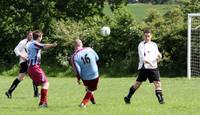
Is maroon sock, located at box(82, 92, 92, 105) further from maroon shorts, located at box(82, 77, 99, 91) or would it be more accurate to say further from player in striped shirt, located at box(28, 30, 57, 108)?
player in striped shirt, located at box(28, 30, 57, 108)

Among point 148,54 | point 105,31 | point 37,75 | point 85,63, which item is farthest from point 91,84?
point 105,31

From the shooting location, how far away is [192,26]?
32.0 metres

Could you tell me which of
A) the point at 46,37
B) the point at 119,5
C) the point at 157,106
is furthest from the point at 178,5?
the point at 157,106

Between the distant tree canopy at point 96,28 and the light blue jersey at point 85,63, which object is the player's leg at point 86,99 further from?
the distant tree canopy at point 96,28

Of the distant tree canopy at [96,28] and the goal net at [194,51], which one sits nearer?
the goal net at [194,51]

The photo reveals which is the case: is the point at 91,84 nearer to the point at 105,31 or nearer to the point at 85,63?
the point at 85,63

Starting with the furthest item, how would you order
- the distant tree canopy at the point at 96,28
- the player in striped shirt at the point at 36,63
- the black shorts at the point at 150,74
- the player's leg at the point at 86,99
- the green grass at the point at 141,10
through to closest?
the green grass at the point at 141,10, the distant tree canopy at the point at 96,28, the black shorts at the point at 150,74, the player in striped shirt at the point at 36,63, the player's leg at the point at 86,99

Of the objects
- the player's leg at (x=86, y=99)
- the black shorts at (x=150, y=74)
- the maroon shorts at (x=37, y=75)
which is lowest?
the player's leg at (x=86, y=99)

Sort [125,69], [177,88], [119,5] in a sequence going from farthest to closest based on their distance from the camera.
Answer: [119,5] < [125,69] < [177,88]

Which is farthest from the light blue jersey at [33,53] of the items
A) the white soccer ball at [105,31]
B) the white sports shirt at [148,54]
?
the white soccer ball at [105,31]

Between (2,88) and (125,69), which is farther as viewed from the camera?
(125,69)

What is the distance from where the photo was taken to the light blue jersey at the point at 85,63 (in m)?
14.1

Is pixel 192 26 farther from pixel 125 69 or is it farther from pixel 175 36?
pixel 125 69

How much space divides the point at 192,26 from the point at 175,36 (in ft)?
4.53
